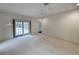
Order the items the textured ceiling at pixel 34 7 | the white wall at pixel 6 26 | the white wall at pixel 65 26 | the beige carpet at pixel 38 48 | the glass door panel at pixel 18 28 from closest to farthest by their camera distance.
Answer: the textured ceiling at pixel 34 7, the beige carpet at pixel 38 48, the white wall at pixel 65 26, the white wall at pixel 6 26, the glass door panel at pixel 18 28

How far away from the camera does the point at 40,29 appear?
7.98m

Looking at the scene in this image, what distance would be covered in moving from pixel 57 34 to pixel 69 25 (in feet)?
4.16

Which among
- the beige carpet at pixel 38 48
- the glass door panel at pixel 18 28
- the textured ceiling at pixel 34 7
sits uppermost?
the textured ceiling at pixel 34 7

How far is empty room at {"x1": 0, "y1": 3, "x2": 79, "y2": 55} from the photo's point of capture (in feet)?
12.6

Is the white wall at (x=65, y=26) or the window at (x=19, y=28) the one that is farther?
the window at (x=19, y=28)

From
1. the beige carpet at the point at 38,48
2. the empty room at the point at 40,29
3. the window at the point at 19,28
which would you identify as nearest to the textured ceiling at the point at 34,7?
the empty room at the point at 40,29

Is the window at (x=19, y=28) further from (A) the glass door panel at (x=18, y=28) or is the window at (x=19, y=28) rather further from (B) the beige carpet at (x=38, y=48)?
(B) the beige carpet at (x=38, y=48)

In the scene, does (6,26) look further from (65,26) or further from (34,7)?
(65,26)

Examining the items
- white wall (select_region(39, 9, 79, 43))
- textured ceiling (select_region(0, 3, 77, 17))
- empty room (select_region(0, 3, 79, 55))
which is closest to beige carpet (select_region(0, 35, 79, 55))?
empty room (select_region(0, 3, 79, 55))

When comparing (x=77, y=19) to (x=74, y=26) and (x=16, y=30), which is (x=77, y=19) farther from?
(x=16, y=30)

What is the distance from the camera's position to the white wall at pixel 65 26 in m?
4.39

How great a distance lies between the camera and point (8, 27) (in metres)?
5.74

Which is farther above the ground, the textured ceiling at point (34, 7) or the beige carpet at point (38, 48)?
the textured ceiling at point (34, 7)

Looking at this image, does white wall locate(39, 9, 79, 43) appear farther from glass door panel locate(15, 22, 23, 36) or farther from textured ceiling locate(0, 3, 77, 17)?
glass door panel locate(15, 22, 23, 36)
